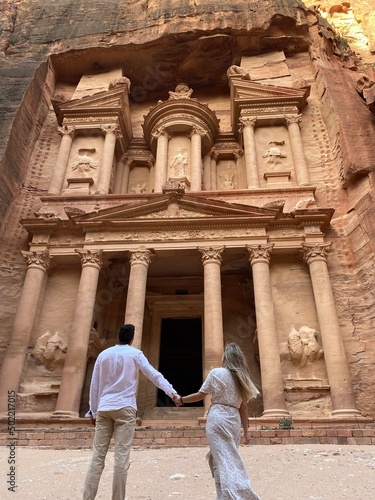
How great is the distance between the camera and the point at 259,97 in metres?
19.0

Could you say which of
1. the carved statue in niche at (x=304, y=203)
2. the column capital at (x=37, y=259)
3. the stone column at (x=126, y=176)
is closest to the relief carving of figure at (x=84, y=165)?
the stone column at (x=126, y=176)

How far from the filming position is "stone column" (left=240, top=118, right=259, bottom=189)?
1678cm

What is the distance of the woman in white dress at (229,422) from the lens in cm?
364

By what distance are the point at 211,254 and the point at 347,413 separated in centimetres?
593

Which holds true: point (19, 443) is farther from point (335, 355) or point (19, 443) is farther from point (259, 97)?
point (259, 97)

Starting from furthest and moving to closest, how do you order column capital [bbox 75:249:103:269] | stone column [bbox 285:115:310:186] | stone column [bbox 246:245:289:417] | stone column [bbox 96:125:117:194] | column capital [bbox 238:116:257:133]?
column capital [bbox 238:116:257:133], stone column [bbox 96:125:117:194], stone column [bbox 285:115:310:186], column capital [bbox 75:249:103:269], stone column [bbox 246:245:289:417]

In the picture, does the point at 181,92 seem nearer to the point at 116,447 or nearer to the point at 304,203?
the point at 304,203

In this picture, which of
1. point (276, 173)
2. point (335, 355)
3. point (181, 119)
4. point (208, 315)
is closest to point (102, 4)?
point (181, 119)

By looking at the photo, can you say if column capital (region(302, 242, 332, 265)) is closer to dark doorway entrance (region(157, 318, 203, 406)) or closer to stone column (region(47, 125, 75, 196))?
dark doorway entrance (region(157, 318, 203, 406))

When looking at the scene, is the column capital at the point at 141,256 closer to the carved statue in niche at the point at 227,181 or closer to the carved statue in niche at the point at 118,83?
the carved statue in niche at the point at 227,181

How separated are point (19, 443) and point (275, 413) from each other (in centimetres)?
612

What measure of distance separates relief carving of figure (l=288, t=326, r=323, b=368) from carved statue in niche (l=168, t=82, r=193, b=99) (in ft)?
41.3

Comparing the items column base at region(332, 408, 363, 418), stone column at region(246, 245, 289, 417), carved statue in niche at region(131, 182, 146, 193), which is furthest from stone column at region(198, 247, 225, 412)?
carved statue in niche at region(131, 182, 146, 193)

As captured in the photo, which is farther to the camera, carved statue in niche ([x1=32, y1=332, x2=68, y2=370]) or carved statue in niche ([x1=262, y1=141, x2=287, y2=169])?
carved statue in niche ([x1=262, y1=141, x2=287, y2=169])
